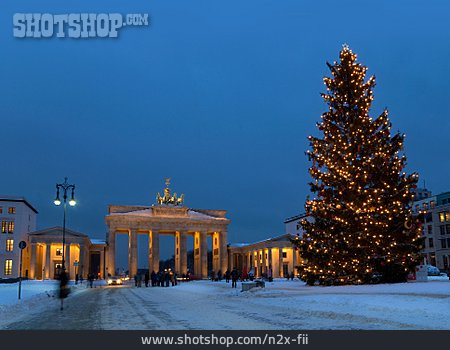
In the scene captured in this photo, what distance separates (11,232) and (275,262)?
168 feet

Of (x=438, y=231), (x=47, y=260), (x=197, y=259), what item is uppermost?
(x=438, y=231)

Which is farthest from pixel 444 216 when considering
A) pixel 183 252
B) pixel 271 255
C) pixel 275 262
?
pixel 183 252

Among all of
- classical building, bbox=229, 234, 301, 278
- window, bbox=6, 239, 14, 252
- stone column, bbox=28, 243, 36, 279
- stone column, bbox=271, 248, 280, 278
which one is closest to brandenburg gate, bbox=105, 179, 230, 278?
classical building, bbox=229, 234, 301, 278

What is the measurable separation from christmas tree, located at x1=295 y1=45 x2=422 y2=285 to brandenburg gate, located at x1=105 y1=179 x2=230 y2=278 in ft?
225

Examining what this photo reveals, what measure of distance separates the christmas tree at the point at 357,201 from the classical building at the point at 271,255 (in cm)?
6146

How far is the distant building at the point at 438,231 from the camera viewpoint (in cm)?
10519

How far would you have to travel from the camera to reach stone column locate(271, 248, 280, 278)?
341 ft

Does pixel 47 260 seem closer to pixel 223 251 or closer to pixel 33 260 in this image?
pixel 33 260

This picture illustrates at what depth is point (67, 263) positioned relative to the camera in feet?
309

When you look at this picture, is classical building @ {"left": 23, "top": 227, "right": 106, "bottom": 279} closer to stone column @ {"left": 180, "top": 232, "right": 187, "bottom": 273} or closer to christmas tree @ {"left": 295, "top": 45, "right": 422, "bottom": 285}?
stone column @ {"left": 180, "top": 232, "right": 187, "bottom": 273}

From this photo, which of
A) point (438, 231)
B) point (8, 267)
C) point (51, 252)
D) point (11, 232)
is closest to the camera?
point (8, 267)

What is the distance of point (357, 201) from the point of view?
32531 mm
